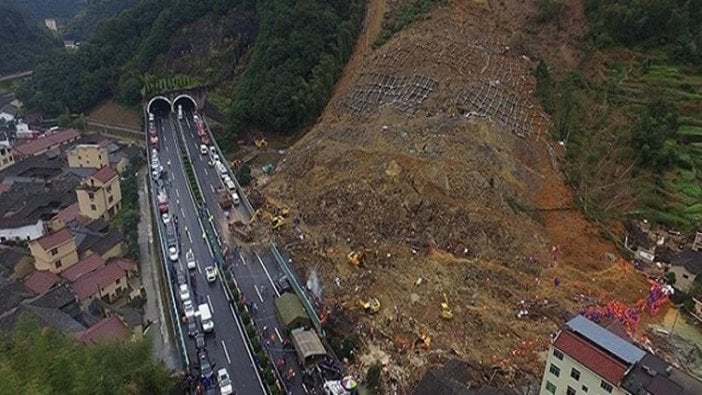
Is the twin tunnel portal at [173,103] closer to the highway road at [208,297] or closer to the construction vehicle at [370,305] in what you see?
the highway road at [208,297]

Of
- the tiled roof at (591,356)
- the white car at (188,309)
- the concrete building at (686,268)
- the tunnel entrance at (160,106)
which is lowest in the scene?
the tunnel entrance at (160,106)

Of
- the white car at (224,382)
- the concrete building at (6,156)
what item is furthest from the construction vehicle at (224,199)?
the concrete building at (6,156)

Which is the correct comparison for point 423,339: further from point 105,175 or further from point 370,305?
point 105,175

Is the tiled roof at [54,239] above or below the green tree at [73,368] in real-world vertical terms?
below

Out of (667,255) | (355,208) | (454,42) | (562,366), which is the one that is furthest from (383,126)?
(562,366)

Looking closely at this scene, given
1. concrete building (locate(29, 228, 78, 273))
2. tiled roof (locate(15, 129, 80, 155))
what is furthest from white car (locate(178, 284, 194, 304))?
tiled roof (locate(15, 129, 80, 155))

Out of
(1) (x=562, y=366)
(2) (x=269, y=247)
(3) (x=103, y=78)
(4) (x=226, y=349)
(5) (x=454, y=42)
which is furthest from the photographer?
(3) (x=103, y=78)

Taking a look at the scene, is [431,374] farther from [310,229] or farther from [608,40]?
[608,40]
